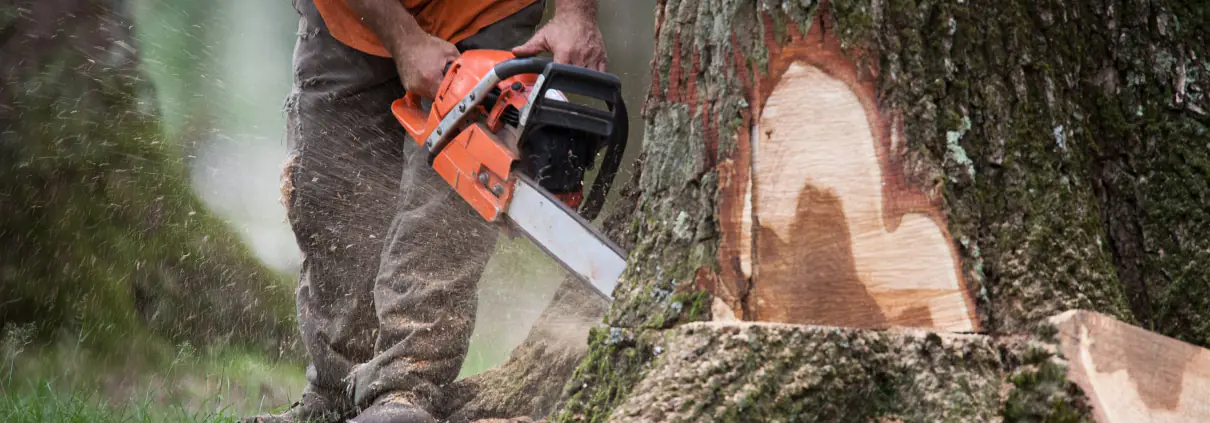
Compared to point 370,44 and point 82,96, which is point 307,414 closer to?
point 370,44

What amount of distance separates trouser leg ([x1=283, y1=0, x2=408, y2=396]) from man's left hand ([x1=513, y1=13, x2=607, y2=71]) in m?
0.61

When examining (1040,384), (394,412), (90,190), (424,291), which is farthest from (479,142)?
(90,190)

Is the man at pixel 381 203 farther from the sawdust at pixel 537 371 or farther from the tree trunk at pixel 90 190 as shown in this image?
the tree trunk at pixel 90 190

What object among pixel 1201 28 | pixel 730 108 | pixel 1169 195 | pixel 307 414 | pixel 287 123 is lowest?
pixel 307 414

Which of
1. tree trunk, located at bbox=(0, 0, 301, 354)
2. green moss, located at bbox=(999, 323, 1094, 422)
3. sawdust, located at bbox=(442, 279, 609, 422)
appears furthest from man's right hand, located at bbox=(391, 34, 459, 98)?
tree trunk, located at bbox=(0, 0, 301, 354)

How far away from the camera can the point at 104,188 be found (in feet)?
11.9

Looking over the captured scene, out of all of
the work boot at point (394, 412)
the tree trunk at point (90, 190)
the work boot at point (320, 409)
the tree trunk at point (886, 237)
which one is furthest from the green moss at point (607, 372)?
the tree trunk at point (90, 190)

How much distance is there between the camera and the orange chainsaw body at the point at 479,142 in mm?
1974

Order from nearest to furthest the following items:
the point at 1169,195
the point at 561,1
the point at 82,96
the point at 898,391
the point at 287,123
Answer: the point at 898,391 → the point at 1169,195 → the point at 561,1 → the point at 287,123 → the point at 82,96

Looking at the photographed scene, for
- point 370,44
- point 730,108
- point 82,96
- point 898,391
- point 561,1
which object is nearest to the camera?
point 898,391

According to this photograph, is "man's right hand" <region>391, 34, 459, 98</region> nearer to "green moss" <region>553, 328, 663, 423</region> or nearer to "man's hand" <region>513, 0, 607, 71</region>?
"man's hand" <region>513, 0, 607, 71</region>

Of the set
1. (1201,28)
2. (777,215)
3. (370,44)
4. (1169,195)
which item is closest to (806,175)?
(777,215)

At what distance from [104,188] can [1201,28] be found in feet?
11.6

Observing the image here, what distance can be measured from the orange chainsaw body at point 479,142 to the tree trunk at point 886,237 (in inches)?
23.4
